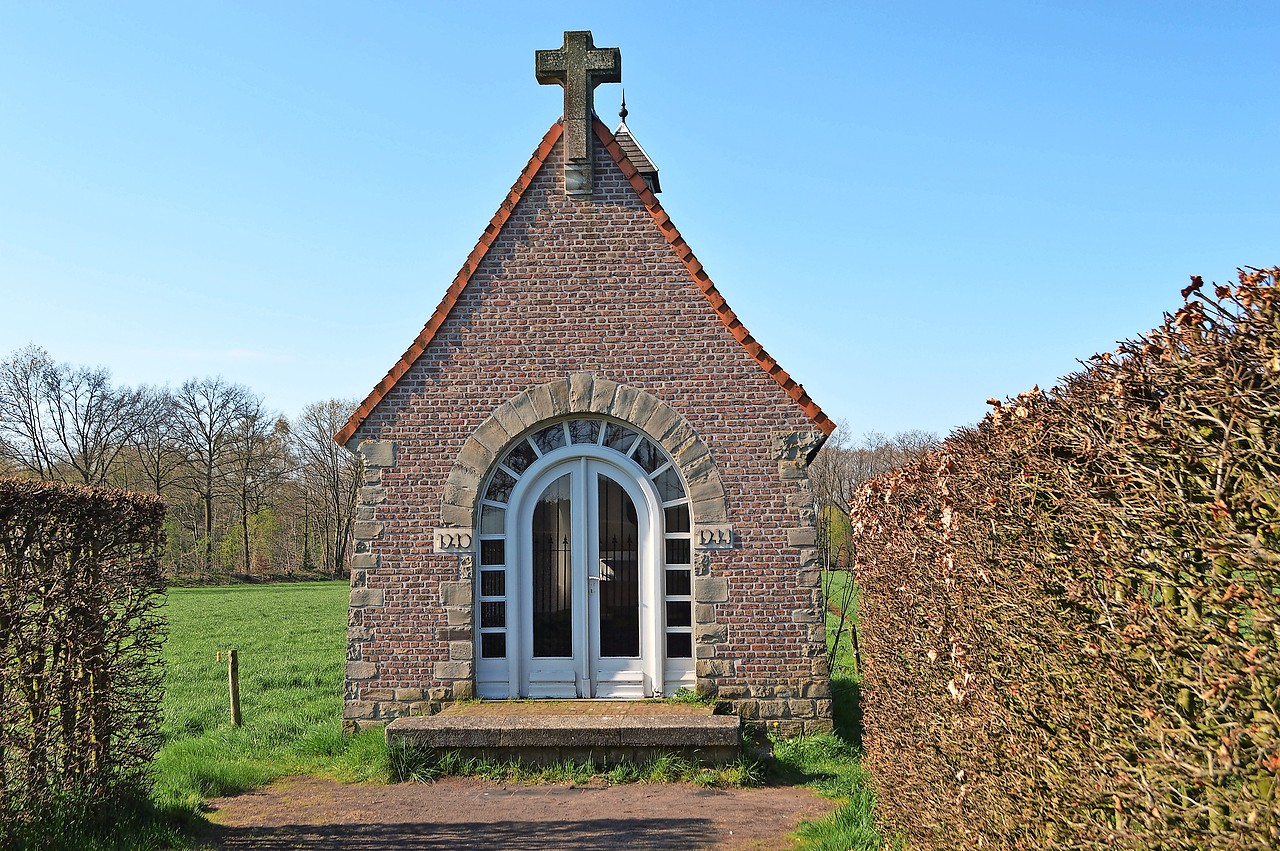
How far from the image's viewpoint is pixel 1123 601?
112 inches

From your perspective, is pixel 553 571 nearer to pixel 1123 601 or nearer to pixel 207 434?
pixel 1123 601

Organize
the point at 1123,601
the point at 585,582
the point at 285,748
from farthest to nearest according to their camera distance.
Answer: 1. the point at 585,582
2. the point at 285,748
3. the point at 1123,601

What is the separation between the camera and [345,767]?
912cm

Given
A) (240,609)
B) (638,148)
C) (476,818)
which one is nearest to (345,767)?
(476,818)

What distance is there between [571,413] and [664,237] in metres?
2.14

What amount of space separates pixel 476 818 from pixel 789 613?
3792mm

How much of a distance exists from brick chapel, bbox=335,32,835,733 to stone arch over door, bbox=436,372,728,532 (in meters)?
0.02

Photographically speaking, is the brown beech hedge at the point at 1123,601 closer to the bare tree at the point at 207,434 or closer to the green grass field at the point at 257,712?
the green grass field at the point at 257,712

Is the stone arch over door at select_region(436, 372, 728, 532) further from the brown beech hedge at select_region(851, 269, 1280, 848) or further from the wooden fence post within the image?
the brown beech hedge at select_region(851, 269, 1280, 848)

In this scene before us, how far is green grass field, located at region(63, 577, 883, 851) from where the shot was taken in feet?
22.6

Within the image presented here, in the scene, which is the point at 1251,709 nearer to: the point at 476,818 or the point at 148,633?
the point at 476,818

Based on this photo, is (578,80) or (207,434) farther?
(207,434)

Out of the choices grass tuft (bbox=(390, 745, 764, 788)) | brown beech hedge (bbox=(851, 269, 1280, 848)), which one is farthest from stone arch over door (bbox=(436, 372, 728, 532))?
brown beech hedge (bbox=(851, 269, 1280, 848))

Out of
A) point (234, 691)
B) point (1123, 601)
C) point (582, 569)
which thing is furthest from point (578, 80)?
point (1123, 601)
